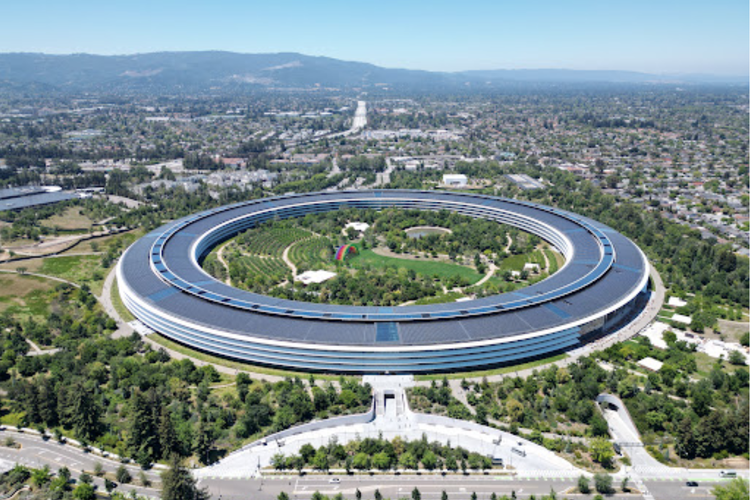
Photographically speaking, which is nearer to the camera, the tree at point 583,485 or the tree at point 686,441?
the tree at point 583,485

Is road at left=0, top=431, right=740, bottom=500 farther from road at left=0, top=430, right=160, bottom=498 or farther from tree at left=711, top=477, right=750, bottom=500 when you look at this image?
tree at left=711, top=477, right=750, bottom=500

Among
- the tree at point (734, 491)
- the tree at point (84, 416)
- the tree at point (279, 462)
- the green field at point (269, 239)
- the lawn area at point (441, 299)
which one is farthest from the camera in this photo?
the green field at point (269, 239)

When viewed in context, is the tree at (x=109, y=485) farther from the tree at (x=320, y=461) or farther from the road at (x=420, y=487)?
the tree at (x=320, y=461)

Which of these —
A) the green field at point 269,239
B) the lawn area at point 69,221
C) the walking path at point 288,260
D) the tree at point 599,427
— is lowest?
the tree at point 599,427

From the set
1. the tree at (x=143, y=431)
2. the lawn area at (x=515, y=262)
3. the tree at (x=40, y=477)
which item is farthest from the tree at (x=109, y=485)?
the lawn area at (x=515, y=262)

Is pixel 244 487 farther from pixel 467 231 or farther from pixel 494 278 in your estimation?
pixel 467 231

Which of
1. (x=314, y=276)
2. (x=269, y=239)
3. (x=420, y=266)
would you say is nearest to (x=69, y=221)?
(x=269, y=239)

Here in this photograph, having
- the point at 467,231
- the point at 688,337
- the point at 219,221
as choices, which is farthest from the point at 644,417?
the point at 219,221
